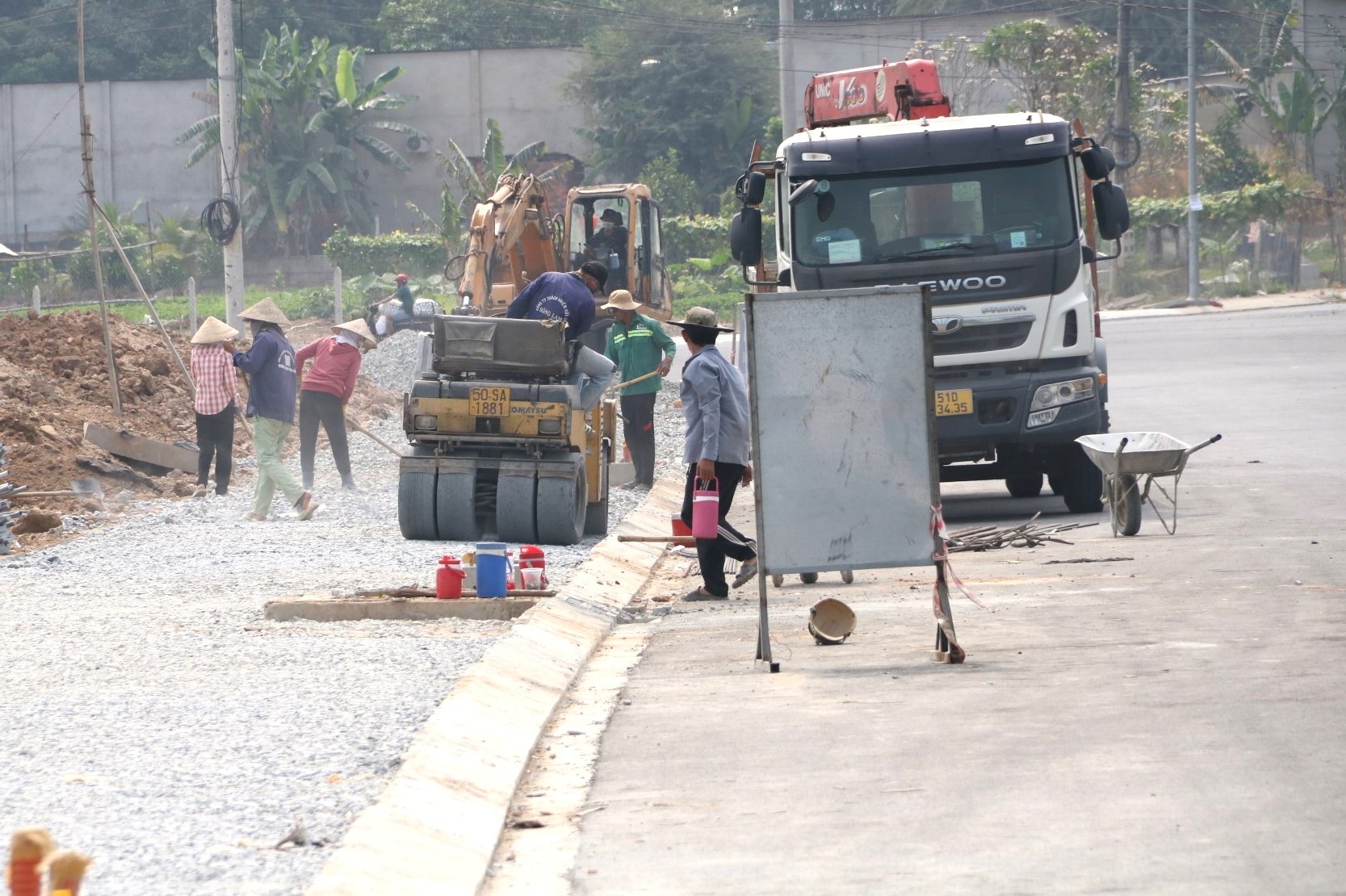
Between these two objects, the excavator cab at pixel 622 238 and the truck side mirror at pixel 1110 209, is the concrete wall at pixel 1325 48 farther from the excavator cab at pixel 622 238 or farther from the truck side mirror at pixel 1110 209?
the truck side mirror at pixel 1110 209

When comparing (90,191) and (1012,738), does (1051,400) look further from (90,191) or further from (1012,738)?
(90,191)

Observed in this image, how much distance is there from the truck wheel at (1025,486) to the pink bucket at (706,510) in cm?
578

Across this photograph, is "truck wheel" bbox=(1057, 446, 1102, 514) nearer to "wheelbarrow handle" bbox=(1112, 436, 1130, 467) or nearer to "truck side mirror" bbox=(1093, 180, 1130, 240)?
"truck side mirror" bbox=(1093, 180, 1130, 240)

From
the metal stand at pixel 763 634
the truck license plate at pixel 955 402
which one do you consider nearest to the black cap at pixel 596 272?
the truck license plate at pixel 955 402

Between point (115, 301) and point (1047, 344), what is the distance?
128 ft

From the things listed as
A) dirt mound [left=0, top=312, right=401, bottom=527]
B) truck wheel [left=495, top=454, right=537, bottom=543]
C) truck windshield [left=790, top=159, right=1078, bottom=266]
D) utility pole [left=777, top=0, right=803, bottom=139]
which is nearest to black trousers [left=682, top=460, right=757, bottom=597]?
truck wheel [left=495, top=454, right=537, bottom=543]

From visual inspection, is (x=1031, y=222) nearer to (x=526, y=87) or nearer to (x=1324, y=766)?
(x=1324, y=766)

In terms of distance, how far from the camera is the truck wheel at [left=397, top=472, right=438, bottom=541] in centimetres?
1329

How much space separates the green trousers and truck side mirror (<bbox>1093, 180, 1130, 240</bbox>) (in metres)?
6.81

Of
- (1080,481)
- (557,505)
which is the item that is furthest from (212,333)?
(1080,481)

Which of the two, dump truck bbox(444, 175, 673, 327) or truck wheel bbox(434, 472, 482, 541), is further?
dump truck bbox(444, 175, 673, 327)

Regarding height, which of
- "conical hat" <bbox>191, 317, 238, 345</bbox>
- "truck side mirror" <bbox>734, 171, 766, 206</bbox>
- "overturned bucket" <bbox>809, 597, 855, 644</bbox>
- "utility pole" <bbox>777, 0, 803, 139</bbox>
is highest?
"utility pole" <bbox>777, 0, 803, 139</bbox>

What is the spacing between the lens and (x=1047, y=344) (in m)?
13.4

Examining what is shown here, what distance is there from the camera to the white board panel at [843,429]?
314 inches
